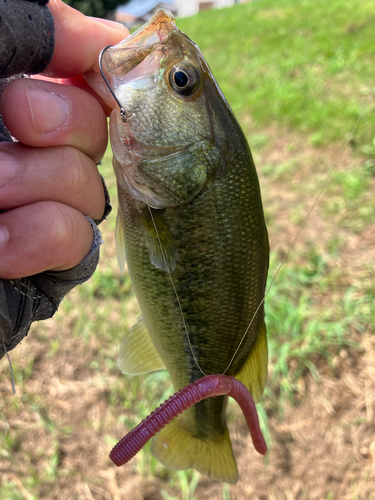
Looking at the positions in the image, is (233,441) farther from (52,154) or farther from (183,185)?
(52,154)

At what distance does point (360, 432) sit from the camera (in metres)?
2.17

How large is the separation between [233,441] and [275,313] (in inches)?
37.2

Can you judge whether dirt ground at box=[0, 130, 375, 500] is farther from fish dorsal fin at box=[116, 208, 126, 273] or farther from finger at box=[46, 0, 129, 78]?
finger at box=[46, 0, 129, 78]

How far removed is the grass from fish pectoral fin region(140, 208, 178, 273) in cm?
155

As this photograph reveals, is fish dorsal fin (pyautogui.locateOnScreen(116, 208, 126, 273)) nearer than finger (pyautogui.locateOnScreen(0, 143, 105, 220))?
No

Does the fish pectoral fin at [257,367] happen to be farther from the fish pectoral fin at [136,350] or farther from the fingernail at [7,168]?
the fingernail at [7,168]

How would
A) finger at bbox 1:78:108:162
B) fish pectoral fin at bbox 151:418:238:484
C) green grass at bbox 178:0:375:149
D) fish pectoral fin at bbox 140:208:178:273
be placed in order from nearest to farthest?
1. finger at bbox 1:78:108:162
2. fish pectoral fin at bbox 140:208:178:273
3. fish pectoral fin at bbox 151:418:238:484
4. green grass at bbox 178:0:375:149

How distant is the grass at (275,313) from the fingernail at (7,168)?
190 cm

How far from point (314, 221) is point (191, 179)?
263 cm

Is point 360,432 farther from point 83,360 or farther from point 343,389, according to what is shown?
point 83,360

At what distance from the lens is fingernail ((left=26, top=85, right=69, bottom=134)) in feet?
3.13

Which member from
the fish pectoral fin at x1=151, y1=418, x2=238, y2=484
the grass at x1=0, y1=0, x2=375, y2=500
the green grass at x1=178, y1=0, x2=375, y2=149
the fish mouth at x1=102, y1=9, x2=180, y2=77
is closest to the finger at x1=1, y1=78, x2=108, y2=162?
the fish mouth at x1=102, y1=9, x2=180, y2=77

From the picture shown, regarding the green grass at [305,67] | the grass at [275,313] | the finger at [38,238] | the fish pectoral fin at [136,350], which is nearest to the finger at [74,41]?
the finger at [38,238]

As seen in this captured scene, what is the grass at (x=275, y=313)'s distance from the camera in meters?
2.29
